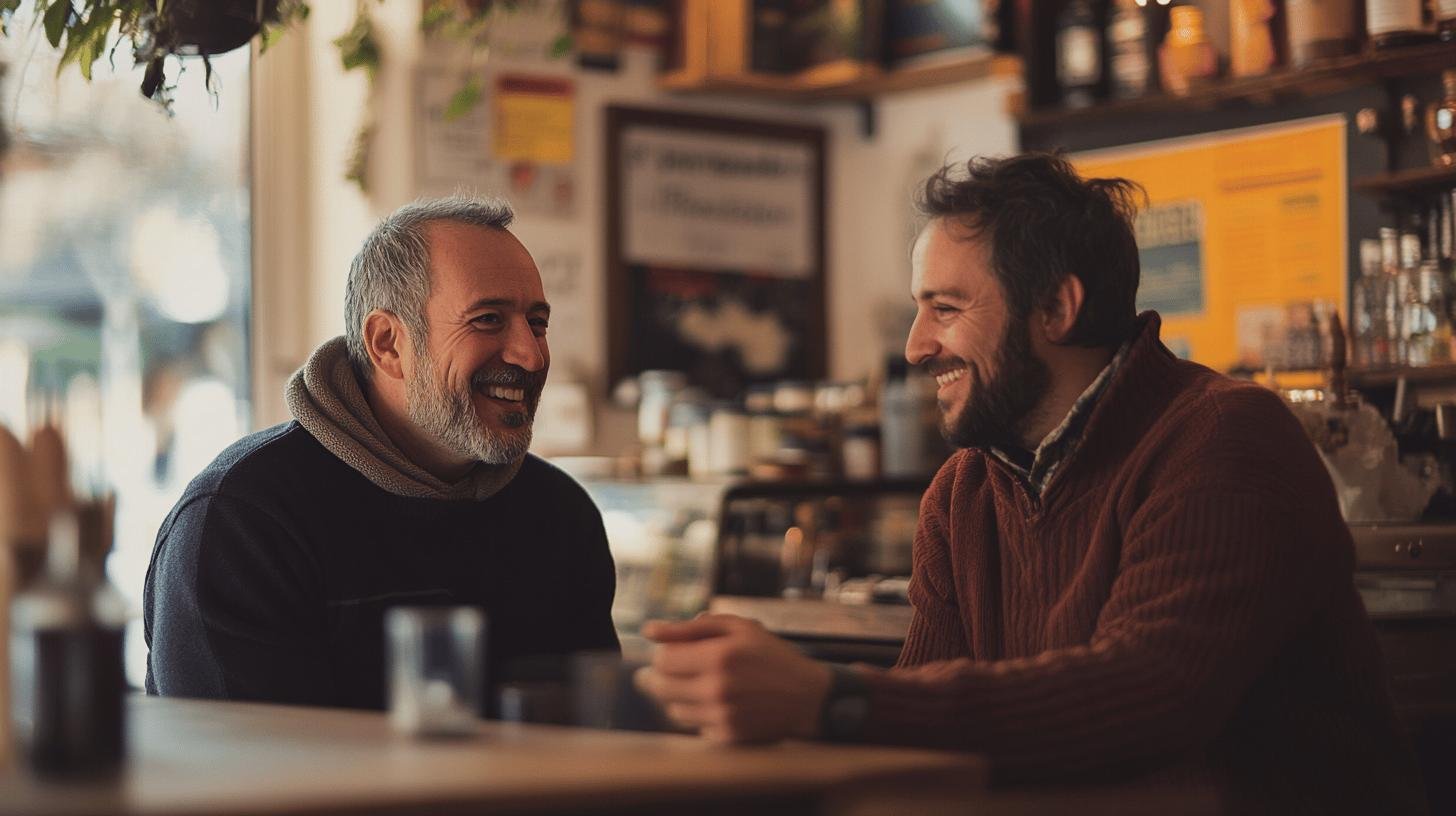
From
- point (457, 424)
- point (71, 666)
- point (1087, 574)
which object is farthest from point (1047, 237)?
point (71, 666)

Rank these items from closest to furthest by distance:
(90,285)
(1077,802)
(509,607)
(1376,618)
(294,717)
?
(1077,802)
(294,717)
(509,607)
(1376,618)
(90,285)

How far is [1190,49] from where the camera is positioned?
12.1 feet

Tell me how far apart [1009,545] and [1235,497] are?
0.40 metres

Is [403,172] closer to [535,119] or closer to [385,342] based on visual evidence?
[535,119]

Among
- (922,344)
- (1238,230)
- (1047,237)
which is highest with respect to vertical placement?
(1238,230)

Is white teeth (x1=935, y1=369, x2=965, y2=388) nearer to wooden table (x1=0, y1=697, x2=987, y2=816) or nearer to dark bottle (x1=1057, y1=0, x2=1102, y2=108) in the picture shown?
wooden table (x1=0, y1=697, x2=987, y2=816)

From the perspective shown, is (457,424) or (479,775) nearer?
(479,775)

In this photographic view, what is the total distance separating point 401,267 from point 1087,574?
1.16 meters

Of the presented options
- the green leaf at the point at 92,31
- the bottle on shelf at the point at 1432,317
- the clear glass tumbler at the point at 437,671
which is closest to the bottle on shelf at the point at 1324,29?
the bottle on shelf at the point at 1432,317

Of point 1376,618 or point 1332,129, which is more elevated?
point 1332,129

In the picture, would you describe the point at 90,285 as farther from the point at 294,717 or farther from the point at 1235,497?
the point at 1235,497

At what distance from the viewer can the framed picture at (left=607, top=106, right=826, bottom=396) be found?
530 cm

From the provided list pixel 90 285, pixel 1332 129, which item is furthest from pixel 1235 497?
pixel 90 285

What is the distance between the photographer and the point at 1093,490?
6.51 feet
